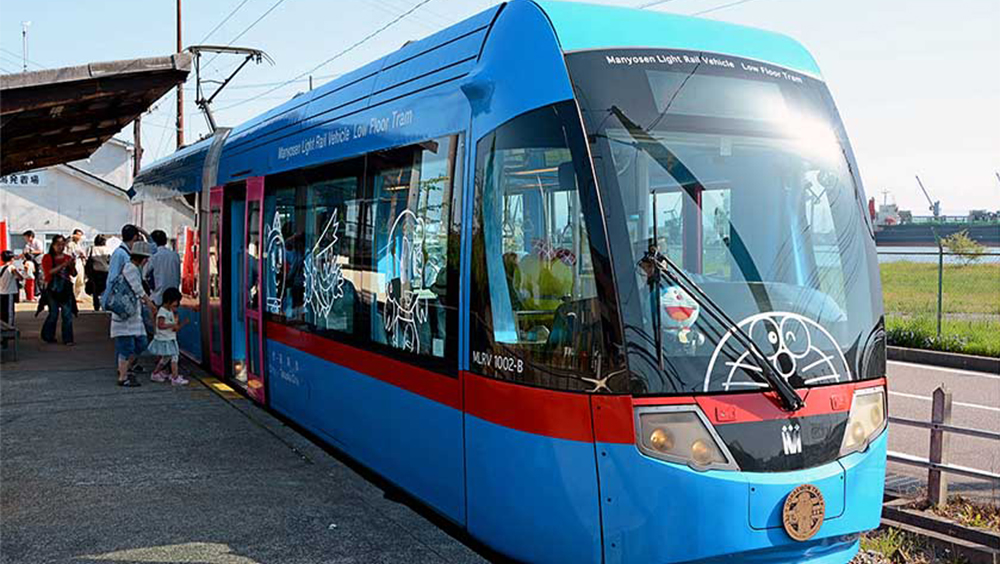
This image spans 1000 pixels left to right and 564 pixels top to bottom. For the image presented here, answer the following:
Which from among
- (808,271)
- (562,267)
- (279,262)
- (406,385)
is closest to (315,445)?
(279,262)

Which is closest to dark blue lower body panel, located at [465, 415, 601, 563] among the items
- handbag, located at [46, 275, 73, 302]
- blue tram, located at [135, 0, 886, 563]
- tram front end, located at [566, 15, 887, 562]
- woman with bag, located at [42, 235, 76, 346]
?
blue tram, located at [135, 0, 886, 563]

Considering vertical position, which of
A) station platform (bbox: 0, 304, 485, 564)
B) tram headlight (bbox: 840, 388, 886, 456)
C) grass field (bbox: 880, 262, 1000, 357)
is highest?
tram headlight (bbox: 840, 388, 886, 456)

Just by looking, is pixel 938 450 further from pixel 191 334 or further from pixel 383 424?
pixel 191 334

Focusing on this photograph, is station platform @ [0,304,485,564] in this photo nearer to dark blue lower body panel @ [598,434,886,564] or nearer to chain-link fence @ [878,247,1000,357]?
dark blue lower body panel @ [598,434,886,564]

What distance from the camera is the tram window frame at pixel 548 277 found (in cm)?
429

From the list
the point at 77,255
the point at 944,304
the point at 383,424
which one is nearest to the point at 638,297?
the point at 383,424

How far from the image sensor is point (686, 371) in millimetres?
4270

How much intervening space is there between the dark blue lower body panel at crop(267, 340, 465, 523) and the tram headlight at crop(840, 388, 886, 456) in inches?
80.5

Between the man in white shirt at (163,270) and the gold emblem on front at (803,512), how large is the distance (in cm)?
1074

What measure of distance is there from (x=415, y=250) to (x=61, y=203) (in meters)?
36.0

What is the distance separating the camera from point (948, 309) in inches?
838

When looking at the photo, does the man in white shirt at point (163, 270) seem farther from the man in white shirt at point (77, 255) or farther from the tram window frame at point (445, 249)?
the tram window frame at point (445, 249)

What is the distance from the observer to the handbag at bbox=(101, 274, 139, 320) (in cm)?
1113

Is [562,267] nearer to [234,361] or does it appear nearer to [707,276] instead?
[707,276]
